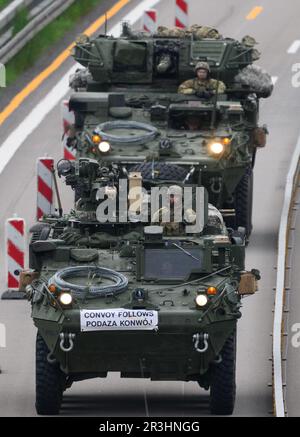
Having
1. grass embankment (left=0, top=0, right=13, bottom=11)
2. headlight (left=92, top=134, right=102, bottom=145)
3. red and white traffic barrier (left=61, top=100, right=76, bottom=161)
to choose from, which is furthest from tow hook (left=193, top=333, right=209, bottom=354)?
grass embankment (left=0, top=0, right=13, bottom=11)

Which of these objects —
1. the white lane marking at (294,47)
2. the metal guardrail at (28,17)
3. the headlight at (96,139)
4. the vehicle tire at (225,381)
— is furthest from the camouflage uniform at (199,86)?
the vehicle tire at (225,381)

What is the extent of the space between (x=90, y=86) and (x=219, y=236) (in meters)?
11.5

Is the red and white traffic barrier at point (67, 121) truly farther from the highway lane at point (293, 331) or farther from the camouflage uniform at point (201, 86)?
the highway lane at point (293, 331)

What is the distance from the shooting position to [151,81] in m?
39.4

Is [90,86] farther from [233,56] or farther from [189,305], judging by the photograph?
[189,305]

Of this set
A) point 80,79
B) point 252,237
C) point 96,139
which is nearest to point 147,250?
point 96,139

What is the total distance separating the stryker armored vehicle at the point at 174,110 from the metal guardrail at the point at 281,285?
2.96ft

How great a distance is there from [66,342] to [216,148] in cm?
979

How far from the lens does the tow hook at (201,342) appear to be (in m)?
26.4

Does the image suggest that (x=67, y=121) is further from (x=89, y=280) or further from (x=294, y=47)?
(x=89, y=280)

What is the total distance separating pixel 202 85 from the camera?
38.4 meters

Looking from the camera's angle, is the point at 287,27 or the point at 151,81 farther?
the point at 287,27

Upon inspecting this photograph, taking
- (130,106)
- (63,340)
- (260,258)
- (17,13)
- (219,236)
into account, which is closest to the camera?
(63,340)

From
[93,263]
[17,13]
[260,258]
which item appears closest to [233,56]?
[260,258]
